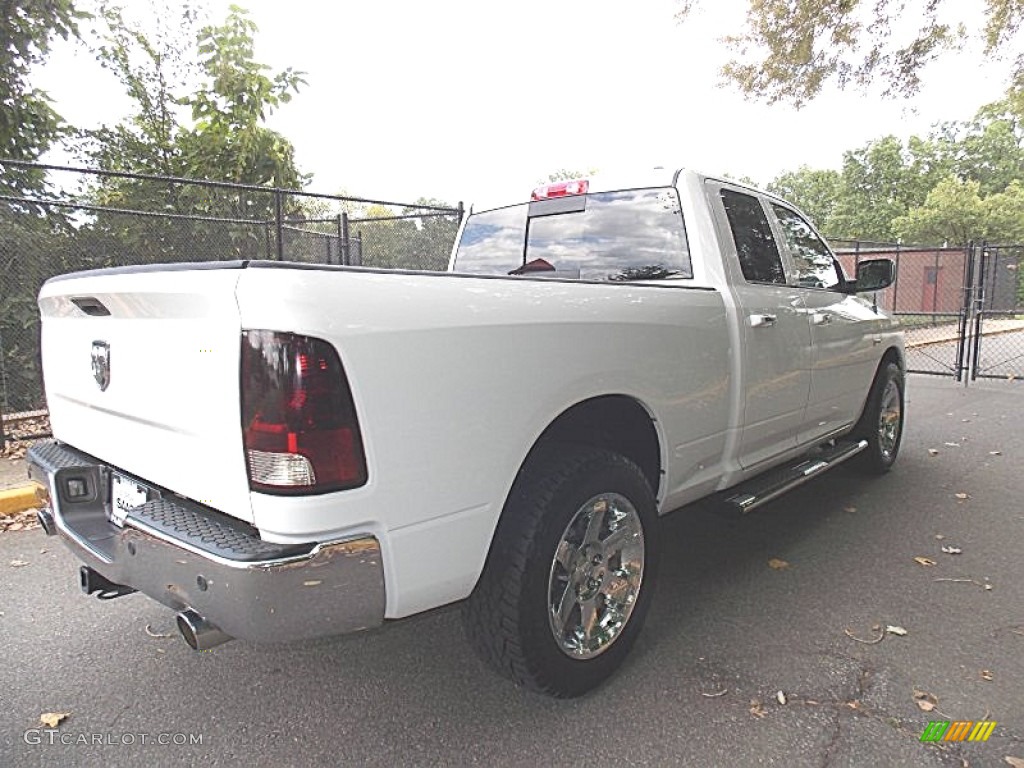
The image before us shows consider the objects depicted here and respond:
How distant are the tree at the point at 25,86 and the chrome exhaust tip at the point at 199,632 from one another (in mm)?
6615

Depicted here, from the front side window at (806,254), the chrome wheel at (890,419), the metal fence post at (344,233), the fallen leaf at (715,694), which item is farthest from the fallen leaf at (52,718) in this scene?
the metal fence post at (344,233)

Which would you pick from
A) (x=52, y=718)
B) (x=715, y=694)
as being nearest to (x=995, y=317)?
(x=715, y=694)

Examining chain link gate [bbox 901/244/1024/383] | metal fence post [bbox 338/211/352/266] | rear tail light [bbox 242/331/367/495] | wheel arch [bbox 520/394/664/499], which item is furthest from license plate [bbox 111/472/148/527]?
chain link gate [bbox 901/244/1024/383]

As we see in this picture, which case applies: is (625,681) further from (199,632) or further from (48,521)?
(48,521)

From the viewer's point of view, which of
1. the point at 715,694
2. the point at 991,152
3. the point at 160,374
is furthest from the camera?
the point at 991,152

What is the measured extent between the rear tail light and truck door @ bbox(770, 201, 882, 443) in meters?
3.05

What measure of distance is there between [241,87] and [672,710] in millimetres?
8930

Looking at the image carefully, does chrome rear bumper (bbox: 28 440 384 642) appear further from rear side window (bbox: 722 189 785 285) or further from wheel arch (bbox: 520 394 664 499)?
rear side window (bbox: 722 189 785 285)

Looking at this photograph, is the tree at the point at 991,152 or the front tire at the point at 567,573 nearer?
the front tire at the point at 567,573

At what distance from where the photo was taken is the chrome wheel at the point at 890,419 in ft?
16.9

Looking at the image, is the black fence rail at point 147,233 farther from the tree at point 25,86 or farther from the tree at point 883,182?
the tree at point 883,182

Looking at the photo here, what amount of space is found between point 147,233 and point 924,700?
25.0 feet

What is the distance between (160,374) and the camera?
6.28ft

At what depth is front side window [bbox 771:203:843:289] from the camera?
3992 mm
